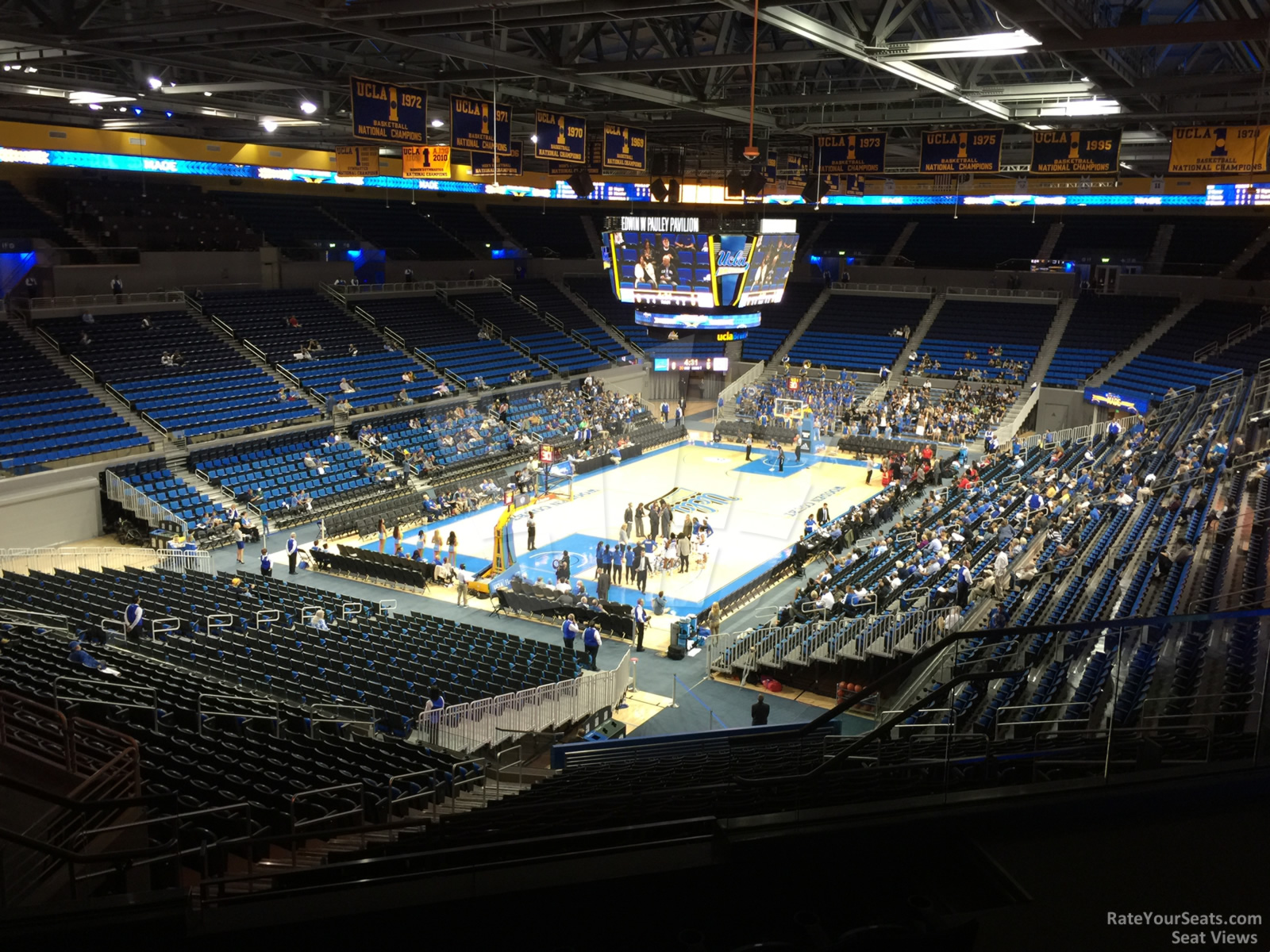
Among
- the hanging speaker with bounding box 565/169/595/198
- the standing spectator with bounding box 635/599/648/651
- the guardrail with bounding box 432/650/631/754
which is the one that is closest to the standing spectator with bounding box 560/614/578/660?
the standing spectator with bounding box 635/599/648/651

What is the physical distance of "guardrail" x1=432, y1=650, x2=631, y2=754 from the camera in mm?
13305

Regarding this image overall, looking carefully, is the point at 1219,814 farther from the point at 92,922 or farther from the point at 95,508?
the point at 95,508

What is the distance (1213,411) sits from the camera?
2673cm

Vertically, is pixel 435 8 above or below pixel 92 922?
above

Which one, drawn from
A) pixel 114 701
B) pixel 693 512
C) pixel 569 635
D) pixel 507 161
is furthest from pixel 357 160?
pixel 114 701

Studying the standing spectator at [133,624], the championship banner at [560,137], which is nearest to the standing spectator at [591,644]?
the standing spectator at [133,624]

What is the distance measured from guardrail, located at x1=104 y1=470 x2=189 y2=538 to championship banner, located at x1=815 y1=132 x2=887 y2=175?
60.4ft

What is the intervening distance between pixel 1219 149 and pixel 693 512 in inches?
644

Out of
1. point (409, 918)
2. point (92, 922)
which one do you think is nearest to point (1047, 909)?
point (409, 918)

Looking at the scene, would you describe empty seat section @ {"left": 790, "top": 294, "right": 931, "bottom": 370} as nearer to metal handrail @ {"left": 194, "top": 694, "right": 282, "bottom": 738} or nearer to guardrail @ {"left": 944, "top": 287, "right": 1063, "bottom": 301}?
guardrail @ {"left": 944, "top": 287, "right": 1063, "bottom": 301}

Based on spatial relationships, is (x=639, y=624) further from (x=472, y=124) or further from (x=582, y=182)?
(x=582, y=182)

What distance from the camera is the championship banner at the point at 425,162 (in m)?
22.4

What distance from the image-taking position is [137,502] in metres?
25.0

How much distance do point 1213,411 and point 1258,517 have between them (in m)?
13.9
